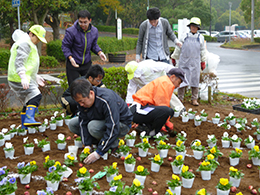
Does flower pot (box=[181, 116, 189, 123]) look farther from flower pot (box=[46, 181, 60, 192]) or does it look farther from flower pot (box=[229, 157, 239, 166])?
flower pot (box=[46, 181, 60, 192])

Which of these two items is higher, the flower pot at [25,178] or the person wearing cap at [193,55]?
the person wearing cap at [193,55]

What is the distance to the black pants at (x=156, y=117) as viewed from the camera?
4680mm

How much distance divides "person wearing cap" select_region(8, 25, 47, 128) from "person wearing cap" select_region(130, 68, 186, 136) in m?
1.57

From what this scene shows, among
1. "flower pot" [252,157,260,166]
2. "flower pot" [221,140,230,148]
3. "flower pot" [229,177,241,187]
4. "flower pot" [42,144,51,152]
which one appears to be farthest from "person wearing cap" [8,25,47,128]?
"flower pot" [252,157,260,166]

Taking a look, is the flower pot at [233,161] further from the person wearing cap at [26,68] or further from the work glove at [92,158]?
the person wearing cap at [26,68]

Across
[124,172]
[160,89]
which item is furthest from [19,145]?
[160,89]

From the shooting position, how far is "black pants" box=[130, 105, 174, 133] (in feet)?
15.4

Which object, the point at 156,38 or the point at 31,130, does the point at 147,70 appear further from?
the point at 31,130

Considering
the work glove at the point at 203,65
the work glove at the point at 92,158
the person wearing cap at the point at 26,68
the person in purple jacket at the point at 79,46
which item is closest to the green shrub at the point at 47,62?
the work glove at the point at 203,65

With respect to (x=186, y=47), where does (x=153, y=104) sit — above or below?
below

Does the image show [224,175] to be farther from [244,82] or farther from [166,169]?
[244,82]

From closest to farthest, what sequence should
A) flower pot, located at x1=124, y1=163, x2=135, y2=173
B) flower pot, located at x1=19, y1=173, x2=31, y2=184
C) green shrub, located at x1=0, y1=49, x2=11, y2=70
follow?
flower pot, located at x1=19, y1=173, x2=31, y2=184 → flower pot, located at x1=124, y1=163, x2=135, y2=173 → green shrub, located at x1=0, y1=49, x2=11, y2=70

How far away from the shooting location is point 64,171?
11.2 feet

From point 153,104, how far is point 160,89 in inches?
12.8
